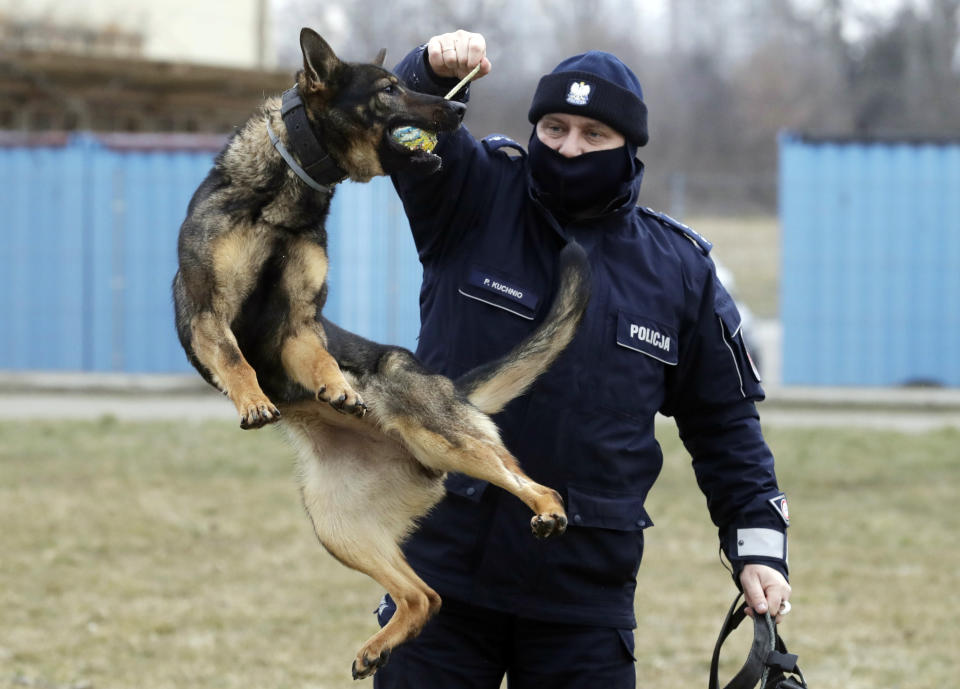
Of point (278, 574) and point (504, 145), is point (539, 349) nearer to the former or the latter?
point (504, 145)

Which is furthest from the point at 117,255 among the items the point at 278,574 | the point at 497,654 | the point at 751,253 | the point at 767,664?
the point at 751,253

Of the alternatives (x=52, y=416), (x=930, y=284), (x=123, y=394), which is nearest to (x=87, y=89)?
(x=123, y=394)

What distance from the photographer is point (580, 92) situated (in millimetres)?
3074

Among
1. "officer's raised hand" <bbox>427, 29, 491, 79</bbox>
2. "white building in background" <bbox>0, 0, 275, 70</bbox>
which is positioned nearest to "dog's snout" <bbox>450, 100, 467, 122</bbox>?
"officer's raised hand" <bbox>427, 29, 491, 79</bbox>

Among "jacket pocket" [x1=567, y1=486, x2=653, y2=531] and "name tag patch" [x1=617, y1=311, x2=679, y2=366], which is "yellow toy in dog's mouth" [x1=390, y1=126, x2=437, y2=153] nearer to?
"name tag patch" [x1=617, y1=311, x2=679, y2=366]

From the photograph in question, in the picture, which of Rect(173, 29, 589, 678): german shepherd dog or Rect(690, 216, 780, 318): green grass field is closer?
Rect(173, 29, 589, 678): german shepherd dog

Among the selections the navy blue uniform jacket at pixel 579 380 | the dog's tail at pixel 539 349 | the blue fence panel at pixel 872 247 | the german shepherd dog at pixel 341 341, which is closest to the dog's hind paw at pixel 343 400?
the german shepherd dog at pixel 341 341

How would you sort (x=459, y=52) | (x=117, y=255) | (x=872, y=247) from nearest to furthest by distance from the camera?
(x=459, y=52), (x=872, y=247), (x=117, y=255)

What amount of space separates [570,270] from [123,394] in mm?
11604

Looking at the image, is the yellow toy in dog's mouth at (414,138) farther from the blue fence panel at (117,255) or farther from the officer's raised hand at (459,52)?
A: the blue fence panel at (117,255)

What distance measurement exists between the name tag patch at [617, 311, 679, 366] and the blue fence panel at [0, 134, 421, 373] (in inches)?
429

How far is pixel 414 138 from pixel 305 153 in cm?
24

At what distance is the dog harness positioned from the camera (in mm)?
2781

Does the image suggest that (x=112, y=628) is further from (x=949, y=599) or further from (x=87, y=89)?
(x=87, y=89)
